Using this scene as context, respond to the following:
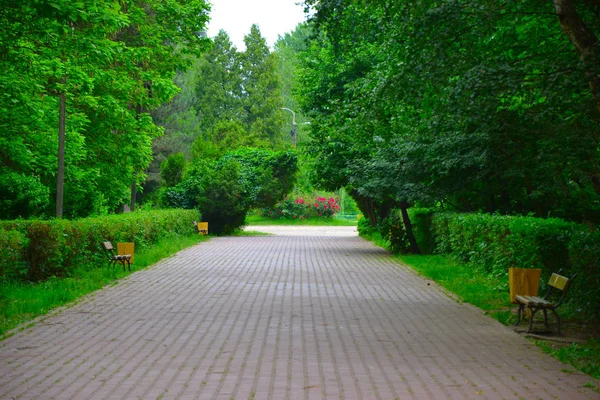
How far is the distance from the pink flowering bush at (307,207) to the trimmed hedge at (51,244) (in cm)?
3930

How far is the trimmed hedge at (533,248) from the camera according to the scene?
980 centimetres

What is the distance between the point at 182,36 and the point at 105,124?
4.39 metres

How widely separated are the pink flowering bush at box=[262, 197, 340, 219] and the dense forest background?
2109cm

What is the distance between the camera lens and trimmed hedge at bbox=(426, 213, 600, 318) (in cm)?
980

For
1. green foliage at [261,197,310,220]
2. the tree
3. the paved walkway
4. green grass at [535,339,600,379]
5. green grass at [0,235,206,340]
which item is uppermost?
the tree

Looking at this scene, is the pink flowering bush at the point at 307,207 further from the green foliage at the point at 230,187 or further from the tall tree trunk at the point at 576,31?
the tall tree trunk at the point at 576,31

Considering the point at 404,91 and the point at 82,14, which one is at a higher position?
the point at 82,14

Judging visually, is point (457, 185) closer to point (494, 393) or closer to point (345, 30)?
point (345, 30)

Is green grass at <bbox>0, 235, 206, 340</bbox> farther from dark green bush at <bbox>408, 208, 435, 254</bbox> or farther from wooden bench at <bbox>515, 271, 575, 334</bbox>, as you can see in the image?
dark green bush at <bbox>408, 208, 435, 254</bbox>

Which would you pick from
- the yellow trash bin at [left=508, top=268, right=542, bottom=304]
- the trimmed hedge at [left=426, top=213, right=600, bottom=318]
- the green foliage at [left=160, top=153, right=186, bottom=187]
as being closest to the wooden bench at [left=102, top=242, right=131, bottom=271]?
the trimmed hedge at [left=426, top=213, right=600, bottom=318]

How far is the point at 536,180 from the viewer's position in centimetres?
1786

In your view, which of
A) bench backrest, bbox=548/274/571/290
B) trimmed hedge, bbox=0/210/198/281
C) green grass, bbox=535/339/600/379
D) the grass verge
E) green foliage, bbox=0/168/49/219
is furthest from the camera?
green foliage, bbox=0/168/49/219

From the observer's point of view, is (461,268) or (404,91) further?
(461,268)

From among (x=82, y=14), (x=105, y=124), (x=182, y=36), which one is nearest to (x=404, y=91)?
(x=82, y=14)
